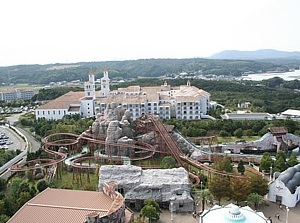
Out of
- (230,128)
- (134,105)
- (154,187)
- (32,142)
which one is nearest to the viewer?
(154,187)

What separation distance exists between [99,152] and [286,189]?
20.0 m

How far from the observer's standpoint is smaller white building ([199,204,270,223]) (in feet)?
62.2

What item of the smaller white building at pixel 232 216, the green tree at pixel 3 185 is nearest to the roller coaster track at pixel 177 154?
the smaller white building at pixel 232 216

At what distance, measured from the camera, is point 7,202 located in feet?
80.1

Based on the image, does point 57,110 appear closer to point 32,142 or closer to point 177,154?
point 32,142

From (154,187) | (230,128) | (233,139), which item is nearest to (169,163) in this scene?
(154,187)

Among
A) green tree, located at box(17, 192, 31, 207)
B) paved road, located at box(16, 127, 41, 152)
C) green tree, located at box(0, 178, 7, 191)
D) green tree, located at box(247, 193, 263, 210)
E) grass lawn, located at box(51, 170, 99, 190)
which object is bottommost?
paved road, located at box(16, 127, 41, 152)

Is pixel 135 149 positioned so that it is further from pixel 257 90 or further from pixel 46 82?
pixel 46 82

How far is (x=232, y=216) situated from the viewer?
62.3ft

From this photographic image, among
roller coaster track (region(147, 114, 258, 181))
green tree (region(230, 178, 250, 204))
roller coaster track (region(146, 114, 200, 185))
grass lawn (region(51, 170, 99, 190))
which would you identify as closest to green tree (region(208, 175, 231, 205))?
green tree (region(230, 178, 250, 204))

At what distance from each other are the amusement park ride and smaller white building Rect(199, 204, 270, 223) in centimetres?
824

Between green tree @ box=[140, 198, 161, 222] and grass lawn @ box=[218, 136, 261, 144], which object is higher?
green tree @ box=[140, 198, 161, 222]

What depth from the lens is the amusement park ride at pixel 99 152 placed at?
32094 millimetres

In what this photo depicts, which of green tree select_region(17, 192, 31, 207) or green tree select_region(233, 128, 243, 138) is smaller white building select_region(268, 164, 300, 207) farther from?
green tree select_region(233, 128, 243, 138)
